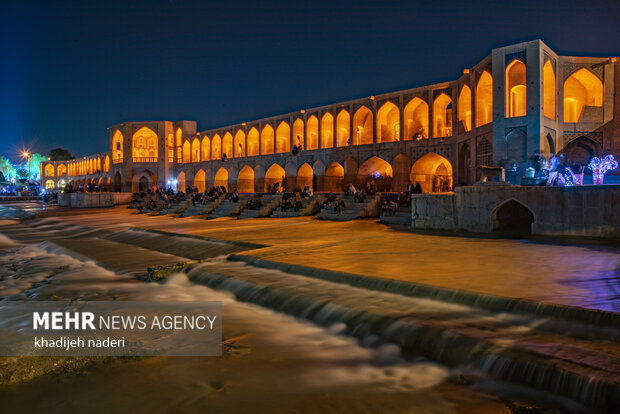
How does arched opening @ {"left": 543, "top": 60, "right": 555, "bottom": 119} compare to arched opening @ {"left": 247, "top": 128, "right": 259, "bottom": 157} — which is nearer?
arched opening @ {"left": 543, "top": 60, "right": 555, "bottom": 119}

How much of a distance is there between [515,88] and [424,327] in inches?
522

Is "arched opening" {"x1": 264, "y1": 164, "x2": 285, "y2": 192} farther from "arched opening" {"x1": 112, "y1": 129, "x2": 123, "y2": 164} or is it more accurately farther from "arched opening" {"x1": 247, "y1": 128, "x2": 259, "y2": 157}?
"arched opening" {"x1": 112, "y1": 129, "x2": 123, "y2": 164}

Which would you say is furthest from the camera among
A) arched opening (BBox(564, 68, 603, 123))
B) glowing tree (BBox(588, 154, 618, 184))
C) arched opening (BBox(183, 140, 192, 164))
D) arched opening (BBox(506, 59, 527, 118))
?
arched opening (BBox(183, 140, 192, 164))

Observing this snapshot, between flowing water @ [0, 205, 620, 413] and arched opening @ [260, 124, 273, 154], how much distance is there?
22805mm

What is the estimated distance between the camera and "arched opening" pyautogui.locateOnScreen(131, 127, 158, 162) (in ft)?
106

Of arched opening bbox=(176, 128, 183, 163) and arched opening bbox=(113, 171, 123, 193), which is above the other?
arched opening bbox=(176, 128, 183, 163)

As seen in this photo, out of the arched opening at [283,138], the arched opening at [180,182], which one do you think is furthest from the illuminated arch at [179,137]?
the arched opening at [283,138]

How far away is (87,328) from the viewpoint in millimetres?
3939

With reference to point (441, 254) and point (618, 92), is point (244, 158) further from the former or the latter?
point (441, 254)

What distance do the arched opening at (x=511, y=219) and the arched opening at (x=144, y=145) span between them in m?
28.3

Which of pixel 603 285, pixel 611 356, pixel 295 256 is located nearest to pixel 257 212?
pixel 295 256

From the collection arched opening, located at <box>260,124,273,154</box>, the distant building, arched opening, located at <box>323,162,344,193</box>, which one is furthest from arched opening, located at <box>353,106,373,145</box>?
arched opening, located at <box>260,124,273,154</box>

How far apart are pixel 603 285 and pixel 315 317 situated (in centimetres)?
285

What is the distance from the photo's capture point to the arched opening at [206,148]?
3091 cm
